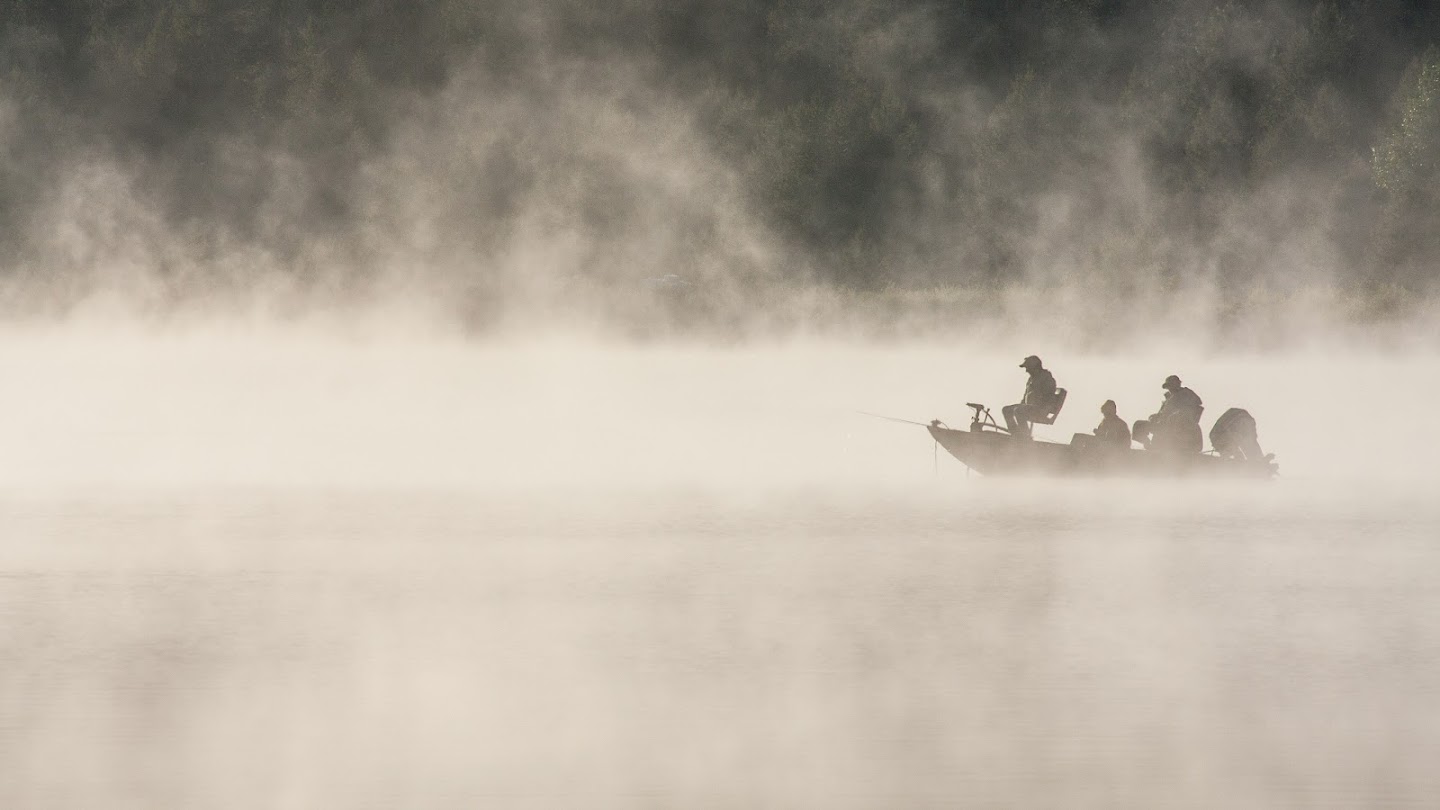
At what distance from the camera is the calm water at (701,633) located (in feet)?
24.9

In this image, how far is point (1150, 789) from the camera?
7.36 metres

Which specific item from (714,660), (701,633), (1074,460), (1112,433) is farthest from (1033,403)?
(714,660)

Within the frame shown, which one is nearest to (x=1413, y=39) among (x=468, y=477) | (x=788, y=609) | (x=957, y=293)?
(x=957, y=293)

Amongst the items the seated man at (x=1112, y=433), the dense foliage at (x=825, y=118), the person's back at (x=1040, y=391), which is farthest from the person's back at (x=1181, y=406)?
the dense foliage at (x=825, y=118)

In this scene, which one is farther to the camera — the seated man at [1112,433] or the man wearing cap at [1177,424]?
the man wearing cap at [1177,424]

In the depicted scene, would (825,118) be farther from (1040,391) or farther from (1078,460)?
A: (1078,460)

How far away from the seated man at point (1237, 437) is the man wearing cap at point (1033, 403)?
1328 millimetres

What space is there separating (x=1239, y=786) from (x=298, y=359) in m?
32.6

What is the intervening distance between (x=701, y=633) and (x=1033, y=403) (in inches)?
335

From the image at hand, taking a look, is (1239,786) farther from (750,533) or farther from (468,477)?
(468,477)

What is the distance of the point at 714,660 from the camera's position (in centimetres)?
963

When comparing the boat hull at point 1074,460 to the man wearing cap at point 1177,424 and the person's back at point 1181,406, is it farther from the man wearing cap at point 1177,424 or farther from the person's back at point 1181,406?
the person's back at point 1181,406

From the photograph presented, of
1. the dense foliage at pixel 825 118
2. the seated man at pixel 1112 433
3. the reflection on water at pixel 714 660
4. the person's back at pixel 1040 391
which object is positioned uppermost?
the dense foliage at pixel 825 118

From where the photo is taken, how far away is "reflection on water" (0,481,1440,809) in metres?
7.53
